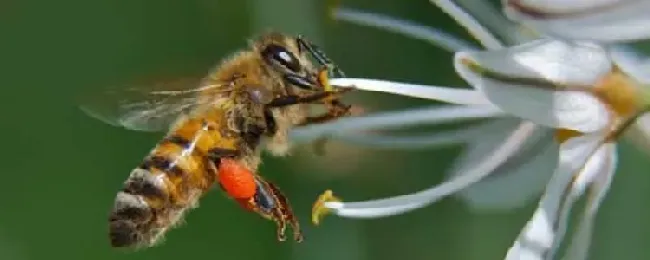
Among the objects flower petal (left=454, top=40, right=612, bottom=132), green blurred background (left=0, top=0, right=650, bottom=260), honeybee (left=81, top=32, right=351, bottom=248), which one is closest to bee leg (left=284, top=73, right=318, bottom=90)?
honeybee (left=81, top=32, right=351, bottom=248)

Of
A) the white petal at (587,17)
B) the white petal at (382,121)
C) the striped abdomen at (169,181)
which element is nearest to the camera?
the white petal at (587,17)

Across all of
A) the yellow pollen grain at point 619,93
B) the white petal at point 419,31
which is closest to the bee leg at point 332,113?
the white petal at point 419,31

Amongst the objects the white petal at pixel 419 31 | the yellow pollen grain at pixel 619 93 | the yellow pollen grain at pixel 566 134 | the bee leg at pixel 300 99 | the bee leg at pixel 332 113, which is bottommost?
the yellow pollen grain at pixel 566 134

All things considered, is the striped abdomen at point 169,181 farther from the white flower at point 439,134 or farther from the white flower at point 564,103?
the white flower at point 564,103

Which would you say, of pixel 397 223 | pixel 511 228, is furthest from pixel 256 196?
pixel 397 223

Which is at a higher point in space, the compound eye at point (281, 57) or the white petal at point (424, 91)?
the compound eye at point (281, 57)

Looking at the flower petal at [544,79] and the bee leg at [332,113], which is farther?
the bee leg at [332,113]
